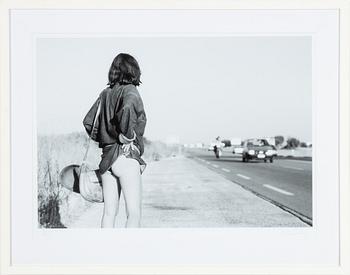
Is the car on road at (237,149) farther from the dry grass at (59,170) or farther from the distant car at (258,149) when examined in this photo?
the dry grass at (59,170)

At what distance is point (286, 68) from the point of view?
3559 mm

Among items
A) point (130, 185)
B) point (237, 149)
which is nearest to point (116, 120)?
point (130, 185)

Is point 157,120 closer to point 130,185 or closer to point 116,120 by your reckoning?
point 116,120

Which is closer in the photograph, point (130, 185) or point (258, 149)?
point (130, 185)

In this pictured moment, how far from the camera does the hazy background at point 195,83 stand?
352 cm

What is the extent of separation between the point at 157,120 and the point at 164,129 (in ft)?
0.24

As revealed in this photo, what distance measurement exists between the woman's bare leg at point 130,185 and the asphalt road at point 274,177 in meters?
0.41

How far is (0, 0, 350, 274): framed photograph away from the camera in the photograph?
136 inches

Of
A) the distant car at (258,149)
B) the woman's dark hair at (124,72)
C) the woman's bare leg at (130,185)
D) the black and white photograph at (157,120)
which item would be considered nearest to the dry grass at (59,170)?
the black and white photograph at (157,120)

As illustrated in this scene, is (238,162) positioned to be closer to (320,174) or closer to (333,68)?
(320,174)

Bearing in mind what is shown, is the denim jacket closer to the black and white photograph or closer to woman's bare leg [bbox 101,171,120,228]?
the black and white photograph

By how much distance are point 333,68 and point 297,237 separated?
105cm

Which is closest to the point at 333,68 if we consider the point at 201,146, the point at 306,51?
the point at 306,51

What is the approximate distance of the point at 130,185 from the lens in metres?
3.55
